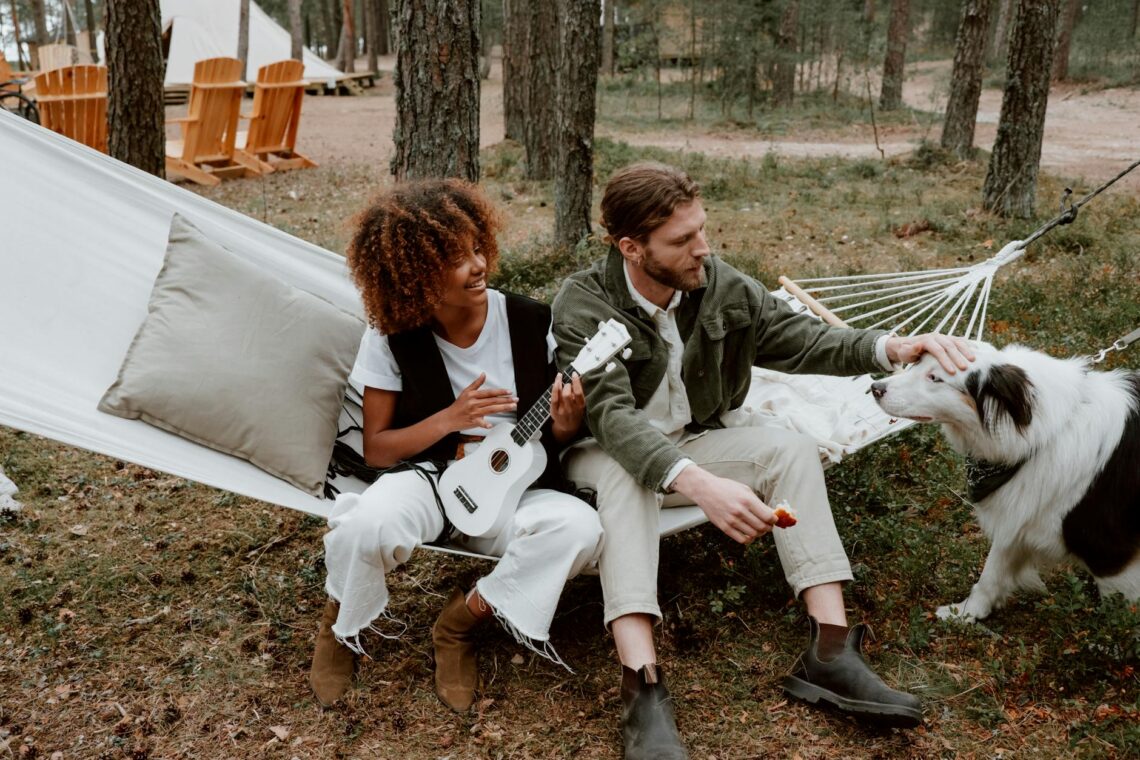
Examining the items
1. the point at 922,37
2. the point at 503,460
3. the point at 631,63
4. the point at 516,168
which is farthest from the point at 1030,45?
the point at 922,37

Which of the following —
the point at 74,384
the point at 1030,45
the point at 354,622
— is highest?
the point at 1030,45

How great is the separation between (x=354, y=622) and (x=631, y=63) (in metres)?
14.0

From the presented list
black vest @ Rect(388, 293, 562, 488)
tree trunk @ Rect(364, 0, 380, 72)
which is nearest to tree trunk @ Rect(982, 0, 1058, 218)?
black vest @ Rect(388, 293, 562, 488)

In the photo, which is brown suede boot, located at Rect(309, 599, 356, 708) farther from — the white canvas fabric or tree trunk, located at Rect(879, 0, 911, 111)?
tree trunk, located at Rect(879, 0, 911, 111)

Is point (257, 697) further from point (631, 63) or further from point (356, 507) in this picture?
point (631, 63)

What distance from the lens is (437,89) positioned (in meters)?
3.38

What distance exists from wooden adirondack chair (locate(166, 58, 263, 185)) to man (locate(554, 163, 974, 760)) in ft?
23.1

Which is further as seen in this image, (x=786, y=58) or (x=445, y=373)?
(x=786, y=58)

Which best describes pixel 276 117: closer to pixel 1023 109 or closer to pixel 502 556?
pixel 1023 109

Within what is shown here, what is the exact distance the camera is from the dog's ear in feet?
6.72

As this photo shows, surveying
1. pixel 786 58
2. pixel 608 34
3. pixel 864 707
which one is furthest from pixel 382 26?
pixel 864 707

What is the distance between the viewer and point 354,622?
7.02 ft

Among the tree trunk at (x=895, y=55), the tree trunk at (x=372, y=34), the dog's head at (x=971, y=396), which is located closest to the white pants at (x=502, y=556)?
the dog's head at (x=971, y=396)

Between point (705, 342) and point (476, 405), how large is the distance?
60 centimetres
